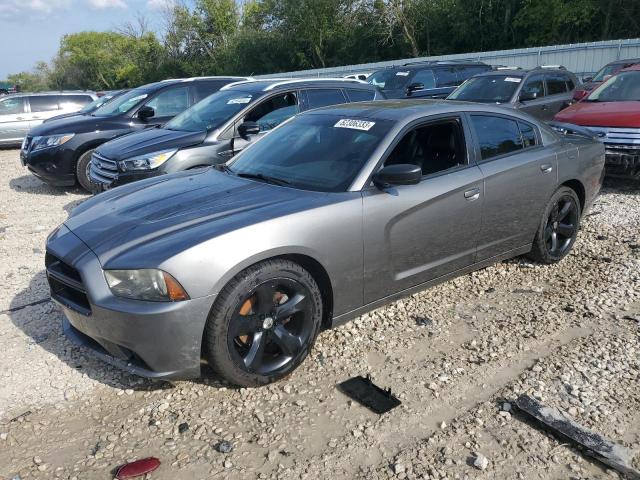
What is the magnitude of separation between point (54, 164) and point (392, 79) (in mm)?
8959

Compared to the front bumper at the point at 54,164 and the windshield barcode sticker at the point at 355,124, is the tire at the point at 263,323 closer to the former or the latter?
the windshield barcode sticker at the point at 355,124

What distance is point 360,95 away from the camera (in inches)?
301

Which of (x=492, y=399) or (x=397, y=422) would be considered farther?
(x=492, y=399)

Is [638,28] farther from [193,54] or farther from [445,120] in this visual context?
[193,54]

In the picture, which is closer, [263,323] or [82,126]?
[263,323]

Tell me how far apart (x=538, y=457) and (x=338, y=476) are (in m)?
1.00

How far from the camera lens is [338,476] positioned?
258cm

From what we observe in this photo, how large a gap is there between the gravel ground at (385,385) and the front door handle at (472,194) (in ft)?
2.91

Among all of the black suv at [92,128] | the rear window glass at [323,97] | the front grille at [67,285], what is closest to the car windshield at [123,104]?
the black suv at [92,128]

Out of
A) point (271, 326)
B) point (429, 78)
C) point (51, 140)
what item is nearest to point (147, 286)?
point (271, 326)

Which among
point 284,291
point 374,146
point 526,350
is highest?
point 374,146

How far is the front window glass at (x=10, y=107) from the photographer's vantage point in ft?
48.7

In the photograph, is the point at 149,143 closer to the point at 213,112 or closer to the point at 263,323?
the point at 213,112

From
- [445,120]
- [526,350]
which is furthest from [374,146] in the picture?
[526,350]
